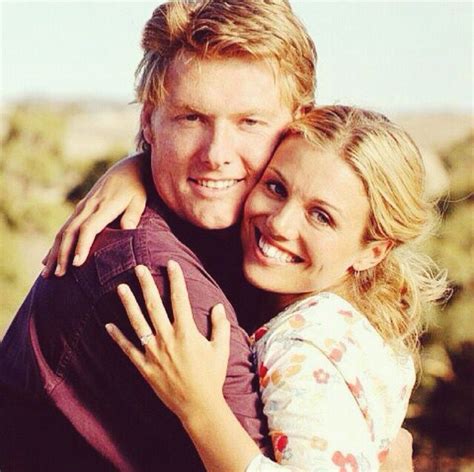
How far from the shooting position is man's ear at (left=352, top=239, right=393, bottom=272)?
7.14 feet

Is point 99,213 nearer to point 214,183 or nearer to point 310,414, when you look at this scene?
point 214,183

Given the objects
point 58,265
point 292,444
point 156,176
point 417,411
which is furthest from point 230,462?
point 417,411

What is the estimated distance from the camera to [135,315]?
179 cm

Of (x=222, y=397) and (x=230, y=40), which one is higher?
(x=230, y=40)

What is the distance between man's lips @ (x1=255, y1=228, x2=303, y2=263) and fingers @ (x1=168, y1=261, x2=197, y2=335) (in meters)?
0.33

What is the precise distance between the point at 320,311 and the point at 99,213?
1.55 ft

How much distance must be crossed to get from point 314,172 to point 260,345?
1.16ft

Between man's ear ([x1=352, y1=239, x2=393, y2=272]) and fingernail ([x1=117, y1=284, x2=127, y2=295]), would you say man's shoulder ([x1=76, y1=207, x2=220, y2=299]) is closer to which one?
fingernail ([x1=117, y1=284, x2=127, y2=295])

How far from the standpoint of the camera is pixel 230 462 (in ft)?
5.71

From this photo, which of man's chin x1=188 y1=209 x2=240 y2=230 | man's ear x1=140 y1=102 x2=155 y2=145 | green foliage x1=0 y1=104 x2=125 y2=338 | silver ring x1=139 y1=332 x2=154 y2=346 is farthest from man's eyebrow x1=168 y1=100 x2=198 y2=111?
green foliage x1=0 y1=104 x2=125 y2=338

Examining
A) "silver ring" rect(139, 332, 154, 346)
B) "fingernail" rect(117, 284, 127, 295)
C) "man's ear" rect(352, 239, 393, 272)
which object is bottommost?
"man's ear" rect(352, 239, 393, 272)

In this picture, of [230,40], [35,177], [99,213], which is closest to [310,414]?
[99,213]

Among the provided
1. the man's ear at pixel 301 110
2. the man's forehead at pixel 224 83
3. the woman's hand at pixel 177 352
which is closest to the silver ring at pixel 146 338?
the woman's hand at pixel 177 352

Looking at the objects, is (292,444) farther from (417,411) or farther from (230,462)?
(417,411)
